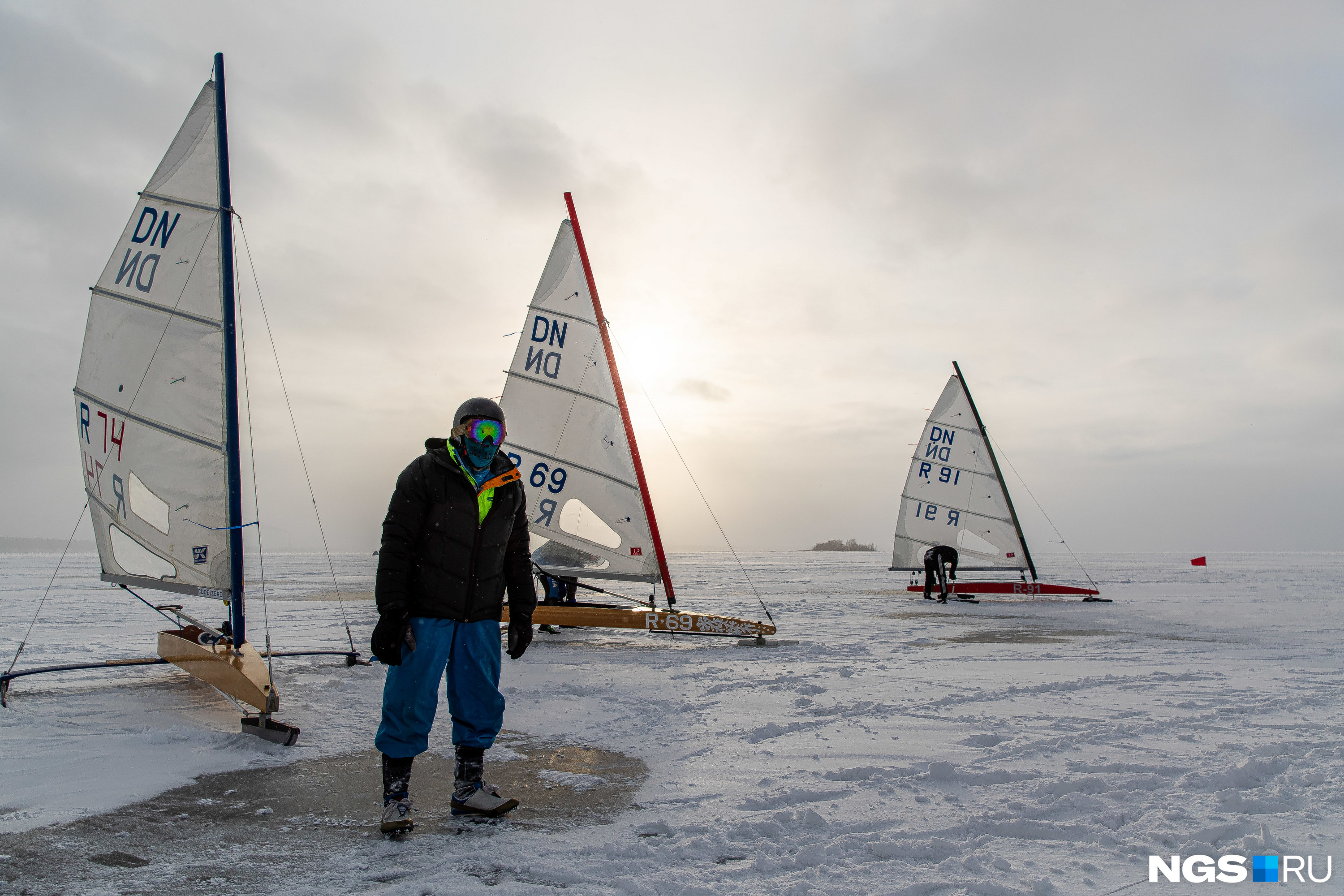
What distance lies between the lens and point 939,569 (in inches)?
583

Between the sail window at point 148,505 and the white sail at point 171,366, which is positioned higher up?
the white sail at point 171,366

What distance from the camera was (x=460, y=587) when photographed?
2832mm

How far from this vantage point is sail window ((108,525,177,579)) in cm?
569

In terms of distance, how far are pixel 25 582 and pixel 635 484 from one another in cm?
1854

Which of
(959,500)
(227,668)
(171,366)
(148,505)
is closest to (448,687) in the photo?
(227,668)

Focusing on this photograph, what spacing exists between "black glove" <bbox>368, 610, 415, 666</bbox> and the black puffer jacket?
3 centimetres

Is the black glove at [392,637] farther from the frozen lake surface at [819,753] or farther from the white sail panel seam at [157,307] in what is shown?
the white sail panel seam at [157,307]

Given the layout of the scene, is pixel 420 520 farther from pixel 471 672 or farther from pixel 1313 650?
pixel 1313 650

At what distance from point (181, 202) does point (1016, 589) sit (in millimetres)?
15412

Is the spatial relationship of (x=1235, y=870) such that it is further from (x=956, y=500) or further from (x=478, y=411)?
(x=956, y=500)

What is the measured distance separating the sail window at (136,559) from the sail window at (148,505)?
0.83 ft

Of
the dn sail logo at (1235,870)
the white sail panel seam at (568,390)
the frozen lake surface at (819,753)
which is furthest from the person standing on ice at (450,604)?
the white sail panel seam at (568,390)

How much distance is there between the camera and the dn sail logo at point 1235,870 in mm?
2170

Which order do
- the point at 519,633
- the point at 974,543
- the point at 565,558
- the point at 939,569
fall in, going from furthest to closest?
1. the point at 974,543
2. the point at 939,569
3. the point at 565,558
4. the point at 519,633
